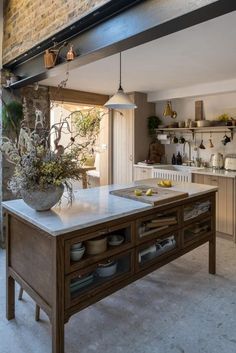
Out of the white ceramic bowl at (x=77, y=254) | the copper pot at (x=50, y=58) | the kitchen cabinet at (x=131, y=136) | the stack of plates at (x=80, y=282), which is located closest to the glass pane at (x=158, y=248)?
the stack of plates at (x=80, y=282)

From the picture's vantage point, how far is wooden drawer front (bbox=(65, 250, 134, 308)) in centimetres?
172

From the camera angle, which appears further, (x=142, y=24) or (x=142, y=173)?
(x=142, y=173)

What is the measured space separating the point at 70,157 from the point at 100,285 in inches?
35.6

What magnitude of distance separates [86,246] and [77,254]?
Result: 0.32 feet

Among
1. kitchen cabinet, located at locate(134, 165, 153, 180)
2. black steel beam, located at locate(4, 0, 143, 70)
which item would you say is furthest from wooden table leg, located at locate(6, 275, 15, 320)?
kitchen cabinet, located at locate(134, 165, 153, 180)

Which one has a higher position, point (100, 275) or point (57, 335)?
point (100, 275)

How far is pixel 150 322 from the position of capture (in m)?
2.20

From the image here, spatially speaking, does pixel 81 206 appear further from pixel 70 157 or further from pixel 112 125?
pixel 112 125

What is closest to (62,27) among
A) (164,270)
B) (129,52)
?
(129,52)

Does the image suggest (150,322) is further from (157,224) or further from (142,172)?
(142,172)

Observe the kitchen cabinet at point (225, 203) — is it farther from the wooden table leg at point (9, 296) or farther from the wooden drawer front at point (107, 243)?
the wooden table leg at point (9, 296)

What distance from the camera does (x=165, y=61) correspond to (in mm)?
3225

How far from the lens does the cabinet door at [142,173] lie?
505 cm

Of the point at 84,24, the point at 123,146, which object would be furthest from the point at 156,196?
the point at 123,146
